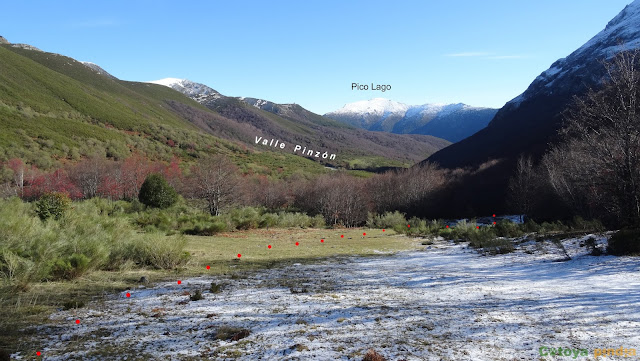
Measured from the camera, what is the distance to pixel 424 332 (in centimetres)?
362

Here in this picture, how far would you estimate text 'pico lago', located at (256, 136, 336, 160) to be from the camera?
134 meters

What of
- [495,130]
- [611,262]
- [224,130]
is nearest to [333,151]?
[224,130]

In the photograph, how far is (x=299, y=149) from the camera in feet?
464

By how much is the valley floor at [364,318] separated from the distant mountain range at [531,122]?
143 feet

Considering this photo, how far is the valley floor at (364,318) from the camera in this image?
10.4 feet

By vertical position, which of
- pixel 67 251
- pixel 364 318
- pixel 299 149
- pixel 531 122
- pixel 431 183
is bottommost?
pixel 364 318

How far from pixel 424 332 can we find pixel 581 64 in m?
93.4

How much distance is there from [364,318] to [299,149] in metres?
139

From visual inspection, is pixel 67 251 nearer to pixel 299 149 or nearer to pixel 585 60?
pixel 585 60

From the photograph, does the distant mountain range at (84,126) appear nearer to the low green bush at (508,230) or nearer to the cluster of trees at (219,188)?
the cluster of trees at (219,188)

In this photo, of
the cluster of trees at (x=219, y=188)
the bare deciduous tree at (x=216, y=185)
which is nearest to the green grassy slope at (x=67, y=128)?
the cluster of trees at (x=219, y=188)

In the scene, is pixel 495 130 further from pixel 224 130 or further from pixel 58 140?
pixel 224 130

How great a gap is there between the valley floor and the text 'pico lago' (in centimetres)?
12573

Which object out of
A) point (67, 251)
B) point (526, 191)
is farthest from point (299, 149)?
point (67, 251)
